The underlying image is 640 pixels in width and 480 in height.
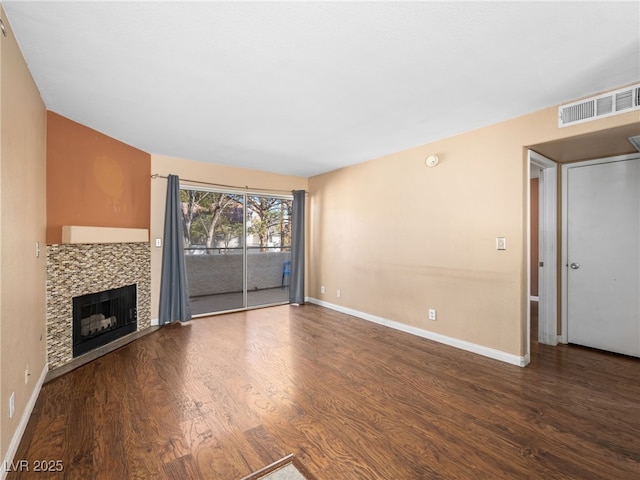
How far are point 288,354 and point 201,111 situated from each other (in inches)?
107

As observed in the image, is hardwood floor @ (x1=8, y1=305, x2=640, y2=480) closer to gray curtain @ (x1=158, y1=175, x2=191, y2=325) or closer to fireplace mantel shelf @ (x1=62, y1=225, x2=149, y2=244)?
gray curtain @ (x1=158, y1=175, x2=191, y2=325)

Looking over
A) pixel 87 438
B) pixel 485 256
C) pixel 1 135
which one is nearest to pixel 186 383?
pixel 87 438

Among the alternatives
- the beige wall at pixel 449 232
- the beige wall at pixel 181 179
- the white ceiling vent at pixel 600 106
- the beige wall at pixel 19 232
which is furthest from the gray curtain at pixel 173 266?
the white ceiling vent at pixel 600 106

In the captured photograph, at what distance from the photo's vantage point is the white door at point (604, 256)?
316 cm

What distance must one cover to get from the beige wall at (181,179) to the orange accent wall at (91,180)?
0.42 feet

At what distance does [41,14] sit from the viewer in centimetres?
159

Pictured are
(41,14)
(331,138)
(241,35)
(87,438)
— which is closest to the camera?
(41,14)

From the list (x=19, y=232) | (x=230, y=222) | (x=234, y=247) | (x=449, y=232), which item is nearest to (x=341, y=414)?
(x=449, y=232)

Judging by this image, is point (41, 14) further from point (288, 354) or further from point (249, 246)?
point (249, 246)

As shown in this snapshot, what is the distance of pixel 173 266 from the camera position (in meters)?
4.35

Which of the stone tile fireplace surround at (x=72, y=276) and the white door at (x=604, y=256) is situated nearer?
the stone tile fireplace surround at (x=72, y=276)

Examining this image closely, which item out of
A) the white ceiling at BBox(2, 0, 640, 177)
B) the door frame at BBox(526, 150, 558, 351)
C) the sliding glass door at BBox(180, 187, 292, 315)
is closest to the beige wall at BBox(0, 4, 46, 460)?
the white ceiling at BBox(2, 0, 640, 177)

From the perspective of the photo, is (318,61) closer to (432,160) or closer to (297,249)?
(432,160)

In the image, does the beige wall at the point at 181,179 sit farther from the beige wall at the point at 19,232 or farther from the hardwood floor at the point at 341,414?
the beige wall at the point at 19,232
